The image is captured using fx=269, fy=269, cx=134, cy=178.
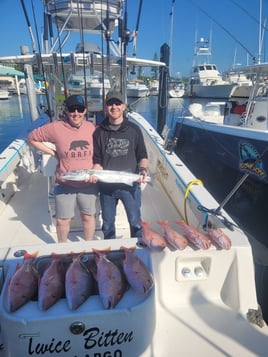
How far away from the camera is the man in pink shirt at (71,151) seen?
7.76 feet

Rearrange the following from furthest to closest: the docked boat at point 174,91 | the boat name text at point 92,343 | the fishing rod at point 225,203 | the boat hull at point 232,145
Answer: the docked boat at point 174,91
the boat hull at point 232,145
the fishing rod at point 225,203
the boat name text at point 92,343

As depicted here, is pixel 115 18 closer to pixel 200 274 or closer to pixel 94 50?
pixel 94 50

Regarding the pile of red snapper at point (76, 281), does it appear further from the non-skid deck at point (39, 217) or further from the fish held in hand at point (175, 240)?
the non-skid deck at point (39, 217)

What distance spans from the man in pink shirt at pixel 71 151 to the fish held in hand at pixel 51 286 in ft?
2.97

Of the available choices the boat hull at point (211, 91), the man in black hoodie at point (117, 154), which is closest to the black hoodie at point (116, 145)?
the man in black hoodie at point (117, 154)

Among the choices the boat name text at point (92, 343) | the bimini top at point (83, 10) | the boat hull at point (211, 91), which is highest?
the bimini top at point (83, 10)

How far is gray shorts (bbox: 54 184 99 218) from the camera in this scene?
98.2 inches

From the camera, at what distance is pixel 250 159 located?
6.12 meters

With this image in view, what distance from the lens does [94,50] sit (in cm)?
470

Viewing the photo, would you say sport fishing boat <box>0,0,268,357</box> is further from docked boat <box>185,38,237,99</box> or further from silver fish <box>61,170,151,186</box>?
docked boat <box>185,38,237,99</box>

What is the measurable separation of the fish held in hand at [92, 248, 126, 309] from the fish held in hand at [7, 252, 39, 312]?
0.36 m

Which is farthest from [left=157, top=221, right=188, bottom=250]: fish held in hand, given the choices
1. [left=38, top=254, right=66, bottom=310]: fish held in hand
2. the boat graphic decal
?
the boat graphic decal

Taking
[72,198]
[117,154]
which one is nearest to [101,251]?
[72,198]

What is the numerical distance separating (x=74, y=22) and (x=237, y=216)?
526 cm
